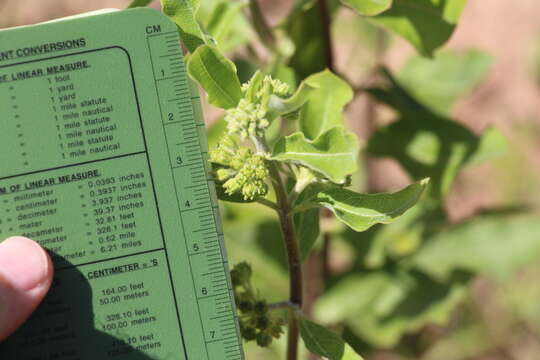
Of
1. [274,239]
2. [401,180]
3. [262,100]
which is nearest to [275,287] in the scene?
[274,239]

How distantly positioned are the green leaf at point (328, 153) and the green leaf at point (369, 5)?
1.26 feet

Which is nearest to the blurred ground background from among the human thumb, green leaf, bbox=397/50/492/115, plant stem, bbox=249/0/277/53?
green leaf, bbox=397/50/492/115

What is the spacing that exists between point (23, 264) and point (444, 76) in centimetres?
181

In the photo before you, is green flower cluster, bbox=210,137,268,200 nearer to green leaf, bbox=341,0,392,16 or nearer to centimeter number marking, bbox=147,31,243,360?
centimeter number marking, bbox=147,31,243,360

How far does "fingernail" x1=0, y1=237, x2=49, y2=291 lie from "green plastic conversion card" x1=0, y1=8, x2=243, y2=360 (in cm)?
5

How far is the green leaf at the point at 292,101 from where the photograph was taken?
4.22 feet

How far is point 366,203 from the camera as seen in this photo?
1294 millimetres

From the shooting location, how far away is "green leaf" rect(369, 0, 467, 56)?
5.41 feet

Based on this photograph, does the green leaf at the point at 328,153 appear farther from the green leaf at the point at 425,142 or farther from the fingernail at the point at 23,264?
the green leaf at the point at 425,142

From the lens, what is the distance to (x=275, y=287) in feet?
7.55

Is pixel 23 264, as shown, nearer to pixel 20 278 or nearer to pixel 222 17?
pixel 20 278

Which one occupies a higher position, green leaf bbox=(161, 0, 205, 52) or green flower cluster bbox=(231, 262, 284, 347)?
green leaf bbox=(161, 0, 205, 52)

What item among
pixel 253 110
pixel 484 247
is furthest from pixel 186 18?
pixel 484 247

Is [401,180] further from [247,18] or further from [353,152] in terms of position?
[353,152]
